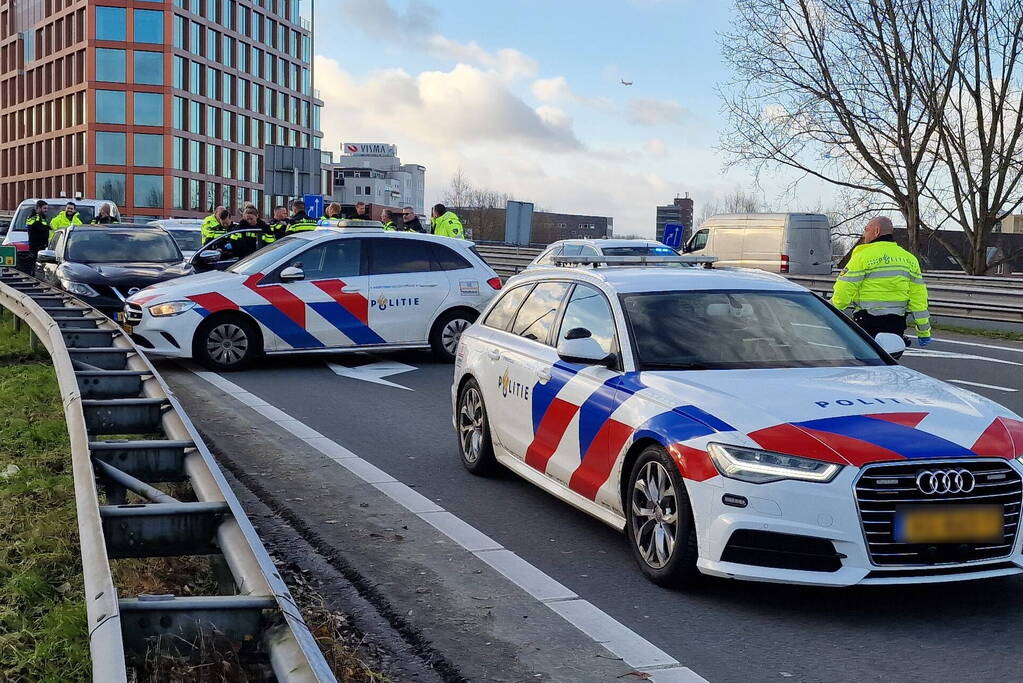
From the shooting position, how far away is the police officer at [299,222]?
1817 centimetres

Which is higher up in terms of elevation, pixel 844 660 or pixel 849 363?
pixel 849 363

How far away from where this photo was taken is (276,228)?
749 inches

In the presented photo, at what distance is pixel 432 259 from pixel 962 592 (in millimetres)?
9553

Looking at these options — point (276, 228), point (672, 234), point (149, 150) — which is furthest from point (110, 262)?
point (149, 150)

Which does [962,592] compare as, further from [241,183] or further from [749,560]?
[241,183]

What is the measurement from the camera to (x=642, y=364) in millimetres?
6004

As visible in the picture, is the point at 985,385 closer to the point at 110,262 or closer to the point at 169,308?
the point at 169,308

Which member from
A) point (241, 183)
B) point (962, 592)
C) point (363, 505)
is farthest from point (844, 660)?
point (241, 183)

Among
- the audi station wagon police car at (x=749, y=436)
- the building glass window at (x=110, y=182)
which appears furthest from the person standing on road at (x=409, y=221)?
the building glass window at (x=110, y=182)

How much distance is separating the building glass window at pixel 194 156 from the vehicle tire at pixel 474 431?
8721 cm

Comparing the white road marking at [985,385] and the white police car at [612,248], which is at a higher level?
the white police car at [612,248]

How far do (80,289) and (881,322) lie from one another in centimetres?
1129

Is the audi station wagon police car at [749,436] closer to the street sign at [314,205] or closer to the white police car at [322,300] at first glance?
the white police car at [322,300]

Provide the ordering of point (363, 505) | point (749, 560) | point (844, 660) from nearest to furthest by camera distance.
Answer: point (844, 660) < point (749, 560) < point (363, 505)
